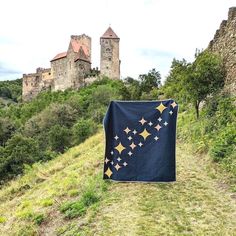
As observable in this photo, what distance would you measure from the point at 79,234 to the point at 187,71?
906cm

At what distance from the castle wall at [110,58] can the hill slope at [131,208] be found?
5279 cm

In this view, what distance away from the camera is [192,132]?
1328 cm

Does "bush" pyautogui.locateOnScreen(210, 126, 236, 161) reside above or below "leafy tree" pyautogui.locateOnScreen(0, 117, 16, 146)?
above

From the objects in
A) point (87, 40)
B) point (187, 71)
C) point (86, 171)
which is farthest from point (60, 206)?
point (87, 40)

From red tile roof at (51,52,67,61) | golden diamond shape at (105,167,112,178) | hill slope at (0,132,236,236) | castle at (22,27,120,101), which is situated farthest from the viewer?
red tile roof at (51,52,67,61)

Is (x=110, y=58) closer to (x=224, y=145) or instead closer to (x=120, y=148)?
(x=224, y=145)

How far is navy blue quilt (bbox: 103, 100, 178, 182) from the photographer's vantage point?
8859mm

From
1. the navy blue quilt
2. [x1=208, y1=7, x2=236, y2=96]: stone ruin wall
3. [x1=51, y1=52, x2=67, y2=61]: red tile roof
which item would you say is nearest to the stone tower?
[x1=51, y1=52, x2=67, y2=61]: red tile roof

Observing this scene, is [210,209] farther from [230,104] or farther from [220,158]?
[230,104]

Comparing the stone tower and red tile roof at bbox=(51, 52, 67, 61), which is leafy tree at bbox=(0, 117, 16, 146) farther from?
red tile roof at bbox=(51, 52, 67, 61)

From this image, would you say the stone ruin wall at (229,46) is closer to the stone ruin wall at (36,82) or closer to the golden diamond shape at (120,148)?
the golden diamond shape at (120,148)

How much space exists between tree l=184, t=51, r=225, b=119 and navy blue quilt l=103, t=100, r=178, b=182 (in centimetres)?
517

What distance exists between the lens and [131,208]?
761cm

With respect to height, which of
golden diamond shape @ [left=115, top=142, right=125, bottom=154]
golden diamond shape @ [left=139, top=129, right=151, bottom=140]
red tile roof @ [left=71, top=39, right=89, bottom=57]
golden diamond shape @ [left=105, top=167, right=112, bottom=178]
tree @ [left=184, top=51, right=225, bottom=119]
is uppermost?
red tile roof @ [left=71, top=39, right=89, bottom=57]
